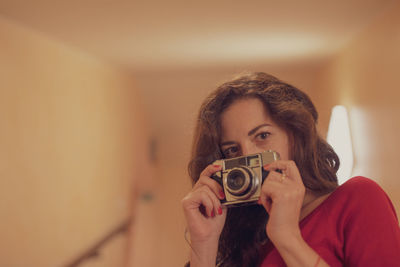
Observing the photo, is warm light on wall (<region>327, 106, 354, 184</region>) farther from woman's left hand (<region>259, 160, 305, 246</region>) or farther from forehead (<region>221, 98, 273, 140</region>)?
woman's left hand (<region>259, 160, 305, 246</region>)

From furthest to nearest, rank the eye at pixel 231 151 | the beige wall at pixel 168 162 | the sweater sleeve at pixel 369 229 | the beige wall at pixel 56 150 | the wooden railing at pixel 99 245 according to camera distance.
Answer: the beige wall at pixel 168 162 → the wooden railing at pixel 99 245 → the beige wall at pixel 56 150 → the eye at pixel 231 151 → the sweater sleeve at pixel 369 229

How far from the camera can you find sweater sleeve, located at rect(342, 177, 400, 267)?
58 centimetres

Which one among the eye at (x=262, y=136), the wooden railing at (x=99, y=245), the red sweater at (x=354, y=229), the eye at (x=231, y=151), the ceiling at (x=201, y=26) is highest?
the ceiling at (x=201, y=26)

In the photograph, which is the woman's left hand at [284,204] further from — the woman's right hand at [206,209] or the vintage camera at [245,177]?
the woman's right hand at [206,209]

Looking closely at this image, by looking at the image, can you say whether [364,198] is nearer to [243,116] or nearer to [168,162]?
[243,116]

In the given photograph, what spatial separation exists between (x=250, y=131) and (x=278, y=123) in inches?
3.0

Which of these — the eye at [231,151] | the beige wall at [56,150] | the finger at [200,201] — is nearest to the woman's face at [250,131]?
the eye at [231,151]

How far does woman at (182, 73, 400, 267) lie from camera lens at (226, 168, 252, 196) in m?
0.04

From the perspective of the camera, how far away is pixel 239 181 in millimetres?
731

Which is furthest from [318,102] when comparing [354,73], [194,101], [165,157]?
[165,157]

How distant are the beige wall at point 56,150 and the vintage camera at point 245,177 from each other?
3.47ft

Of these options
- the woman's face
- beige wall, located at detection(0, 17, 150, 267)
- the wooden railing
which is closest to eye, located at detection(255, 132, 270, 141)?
the woman's face

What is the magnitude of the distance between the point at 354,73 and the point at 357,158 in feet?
1.28

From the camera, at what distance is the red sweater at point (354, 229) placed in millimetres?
590
